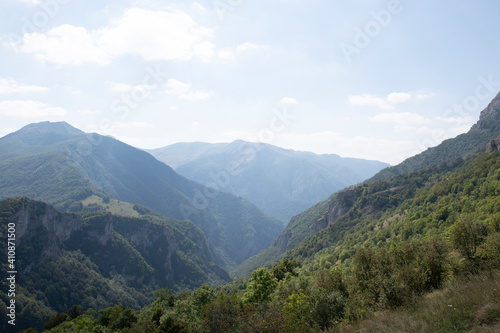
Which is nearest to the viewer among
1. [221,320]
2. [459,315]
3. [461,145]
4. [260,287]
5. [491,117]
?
[459,315]

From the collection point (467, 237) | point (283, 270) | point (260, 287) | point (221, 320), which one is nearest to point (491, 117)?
point (283, 270)

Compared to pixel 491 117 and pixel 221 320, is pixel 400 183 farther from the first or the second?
pixel 221 320

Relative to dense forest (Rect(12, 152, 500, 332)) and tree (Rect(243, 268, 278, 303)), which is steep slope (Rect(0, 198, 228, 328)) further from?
tree (Rect(243, 268, 278, 303))

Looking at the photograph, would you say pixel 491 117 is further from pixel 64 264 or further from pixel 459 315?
pixel 64 264

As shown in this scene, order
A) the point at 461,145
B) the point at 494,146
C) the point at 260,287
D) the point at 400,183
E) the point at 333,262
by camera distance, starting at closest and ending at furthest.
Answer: the point at 260,287 → the point at 333,262 → the point at 494,146 → the point at 400,183 → the point at 461,145

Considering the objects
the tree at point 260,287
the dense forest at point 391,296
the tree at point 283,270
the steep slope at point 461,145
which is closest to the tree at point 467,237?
the dense forest at point 391,296

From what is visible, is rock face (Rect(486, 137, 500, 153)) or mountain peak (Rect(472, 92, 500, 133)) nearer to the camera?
rock face (Rect(486, 137, 500, 153))

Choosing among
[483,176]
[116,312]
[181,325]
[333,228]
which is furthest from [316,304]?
[333,228]

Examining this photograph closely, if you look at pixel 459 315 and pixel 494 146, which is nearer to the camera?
pixel 459 315

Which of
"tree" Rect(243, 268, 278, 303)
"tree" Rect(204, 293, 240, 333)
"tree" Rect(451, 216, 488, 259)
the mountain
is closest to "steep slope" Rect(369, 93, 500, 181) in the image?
the mountain

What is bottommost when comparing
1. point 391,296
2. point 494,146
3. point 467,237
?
point 391,296

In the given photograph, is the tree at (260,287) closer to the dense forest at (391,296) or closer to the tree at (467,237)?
the dense forest at (391,296)

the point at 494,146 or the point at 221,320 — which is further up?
the point at 494,146

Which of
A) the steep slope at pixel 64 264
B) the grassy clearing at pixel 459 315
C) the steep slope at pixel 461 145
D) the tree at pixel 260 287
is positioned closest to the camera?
the grassy clearing at pixel 459 315
